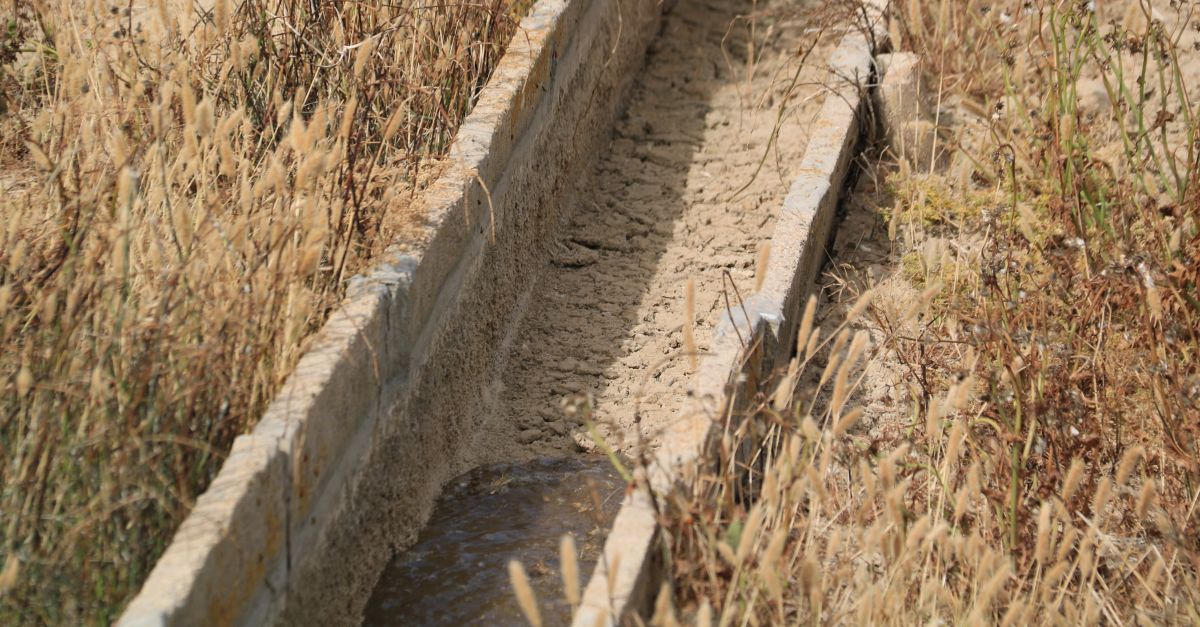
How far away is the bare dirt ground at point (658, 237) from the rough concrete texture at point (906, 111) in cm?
37

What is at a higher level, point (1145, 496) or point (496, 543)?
point (1145, 496)

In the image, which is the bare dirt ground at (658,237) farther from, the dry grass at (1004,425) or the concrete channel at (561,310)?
the dry grass at (1004,425)

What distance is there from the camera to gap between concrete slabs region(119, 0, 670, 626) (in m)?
2.73

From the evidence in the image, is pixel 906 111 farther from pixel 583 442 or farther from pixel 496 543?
pixel 496 543

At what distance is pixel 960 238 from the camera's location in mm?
4516

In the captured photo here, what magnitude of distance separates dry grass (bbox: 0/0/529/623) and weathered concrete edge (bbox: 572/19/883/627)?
867 mm

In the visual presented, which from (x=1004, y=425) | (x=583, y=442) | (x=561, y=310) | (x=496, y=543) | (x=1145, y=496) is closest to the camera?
(x=1145, y=496)

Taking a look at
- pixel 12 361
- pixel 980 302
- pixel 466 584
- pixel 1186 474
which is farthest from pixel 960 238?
pixel 12 361

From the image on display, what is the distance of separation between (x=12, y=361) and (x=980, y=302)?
2636 millimetres

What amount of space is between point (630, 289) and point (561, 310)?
0.26 m

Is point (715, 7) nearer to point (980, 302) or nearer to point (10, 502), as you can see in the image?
point (980, 302)

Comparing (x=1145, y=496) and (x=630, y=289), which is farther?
(x=630, y=289)

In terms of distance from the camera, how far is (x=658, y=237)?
4.94 metres

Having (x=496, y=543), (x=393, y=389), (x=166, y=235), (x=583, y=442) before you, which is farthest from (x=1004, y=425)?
(x=166, y=235)
